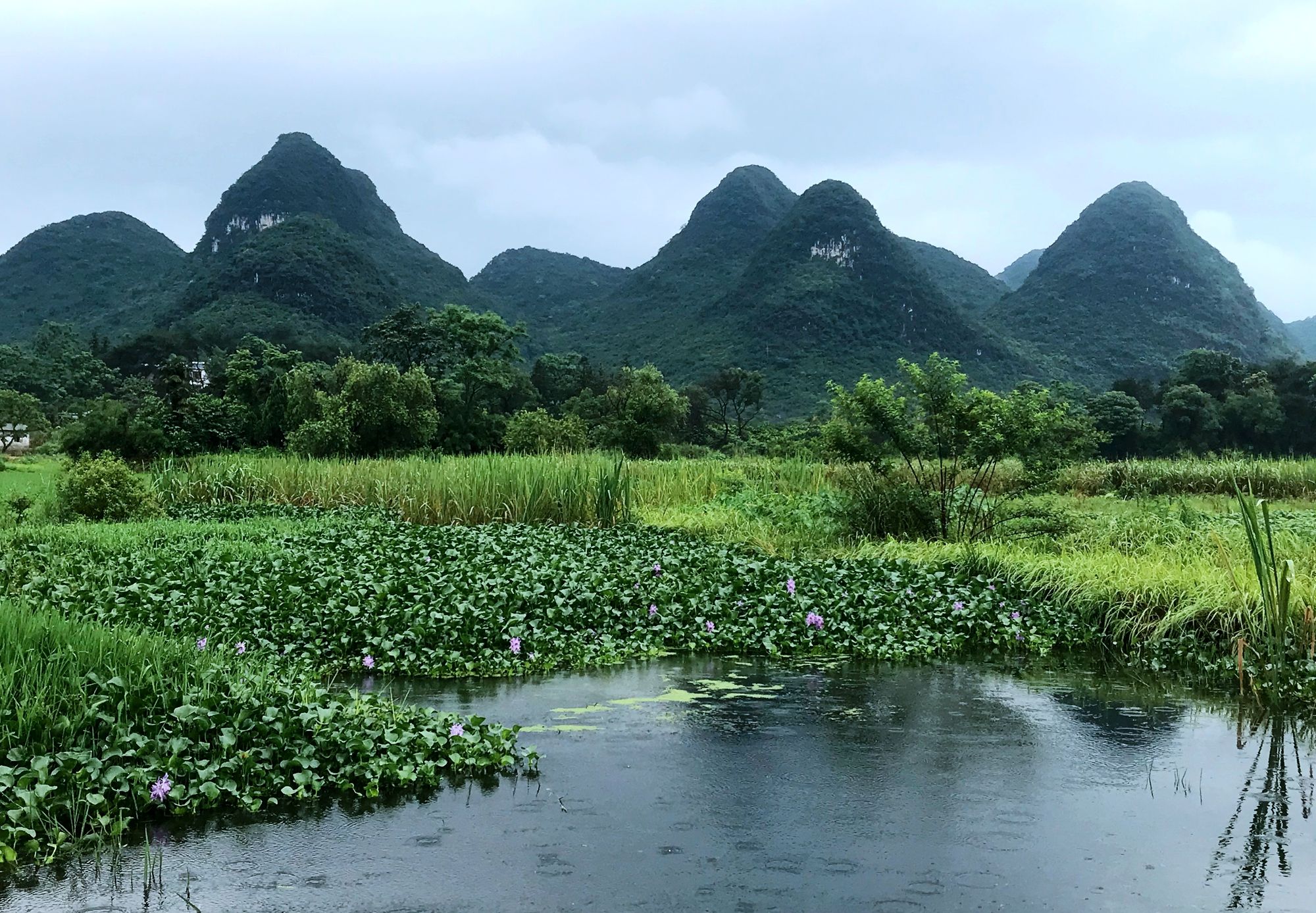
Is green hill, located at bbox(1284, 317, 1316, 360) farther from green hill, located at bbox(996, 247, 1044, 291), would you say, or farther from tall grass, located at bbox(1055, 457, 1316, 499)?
tall grass, located at bbox(1055, 457, 1316, 499)

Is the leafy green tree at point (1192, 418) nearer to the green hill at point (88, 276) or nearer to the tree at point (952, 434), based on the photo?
the tree at point (952, 434)

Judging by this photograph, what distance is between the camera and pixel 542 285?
109438 millimetres

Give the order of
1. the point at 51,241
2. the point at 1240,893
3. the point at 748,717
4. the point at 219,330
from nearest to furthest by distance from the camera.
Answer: the point at 1240,893, the point at 748,717, the point at 219,330, the point at 51,241

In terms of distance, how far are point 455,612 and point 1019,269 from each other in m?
155

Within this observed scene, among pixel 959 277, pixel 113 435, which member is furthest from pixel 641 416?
pixel 959 277

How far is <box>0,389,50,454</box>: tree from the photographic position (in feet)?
123

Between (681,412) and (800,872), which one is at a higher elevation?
(681,412)

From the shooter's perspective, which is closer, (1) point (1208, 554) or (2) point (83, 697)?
(2) point (83, 697)

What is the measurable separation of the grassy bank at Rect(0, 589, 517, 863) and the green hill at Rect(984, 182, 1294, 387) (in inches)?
3183

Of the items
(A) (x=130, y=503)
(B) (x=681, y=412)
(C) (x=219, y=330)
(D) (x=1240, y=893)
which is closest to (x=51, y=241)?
(C) (x=219, y=330)

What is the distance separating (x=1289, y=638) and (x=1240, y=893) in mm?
3879

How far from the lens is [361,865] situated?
3287mm

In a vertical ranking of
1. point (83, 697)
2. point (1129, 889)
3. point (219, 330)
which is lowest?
point (1129, 889)

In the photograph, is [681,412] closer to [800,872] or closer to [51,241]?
[800,872]
